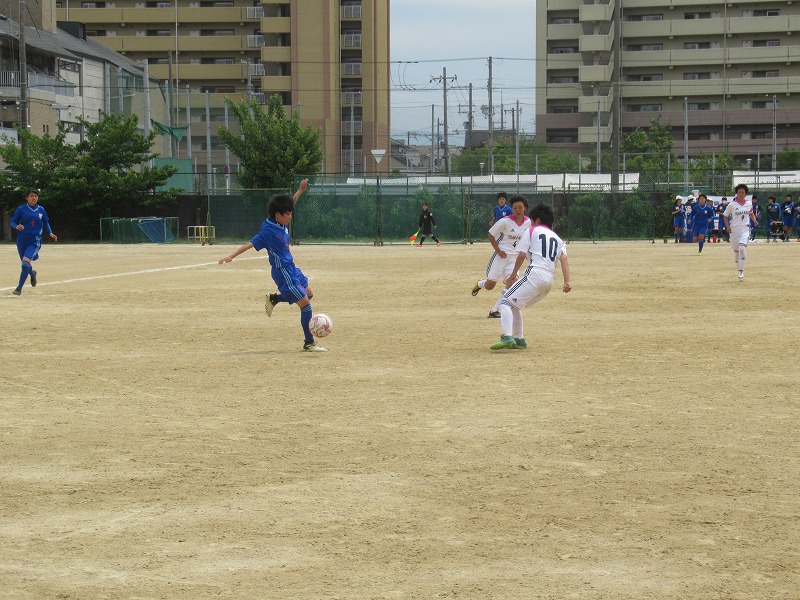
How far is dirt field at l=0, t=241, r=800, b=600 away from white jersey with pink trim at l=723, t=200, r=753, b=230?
24.9 feet

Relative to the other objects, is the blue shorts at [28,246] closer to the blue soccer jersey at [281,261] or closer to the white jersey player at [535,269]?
the blue soccer jersey at [281,261]

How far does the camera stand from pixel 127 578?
5.05m

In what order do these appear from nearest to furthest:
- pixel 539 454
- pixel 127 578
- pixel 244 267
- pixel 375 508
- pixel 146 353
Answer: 1. pixel 127 578
2. pixel 375 508
3. pixel 539 454
4. pixel 146 353
5. pixel 244 267

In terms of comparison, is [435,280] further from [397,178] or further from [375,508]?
[397,178]

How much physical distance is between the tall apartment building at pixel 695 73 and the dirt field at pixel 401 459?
7859 cm

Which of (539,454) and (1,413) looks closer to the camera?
(539,454)

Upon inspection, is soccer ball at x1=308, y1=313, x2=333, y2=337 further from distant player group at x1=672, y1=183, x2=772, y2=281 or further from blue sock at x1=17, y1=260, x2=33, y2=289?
distant player group at x1=672, y1=183, x2=772, y2=281

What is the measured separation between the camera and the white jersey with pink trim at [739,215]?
2389cm

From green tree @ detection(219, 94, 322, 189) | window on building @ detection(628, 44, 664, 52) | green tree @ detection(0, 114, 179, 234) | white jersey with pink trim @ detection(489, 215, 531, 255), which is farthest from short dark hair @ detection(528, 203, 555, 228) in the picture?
window on building @ detection(628, 44, 664, 52)

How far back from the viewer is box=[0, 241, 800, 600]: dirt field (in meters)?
5.15

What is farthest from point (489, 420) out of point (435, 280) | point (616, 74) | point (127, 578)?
point (616, 74)

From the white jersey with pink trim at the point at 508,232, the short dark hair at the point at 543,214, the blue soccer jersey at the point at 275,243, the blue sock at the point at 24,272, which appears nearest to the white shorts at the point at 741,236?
the white jersey with pink trim at the point at 508,232

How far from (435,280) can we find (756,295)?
714 centimetres

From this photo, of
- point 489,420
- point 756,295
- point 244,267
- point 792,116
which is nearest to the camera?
point 489,420
